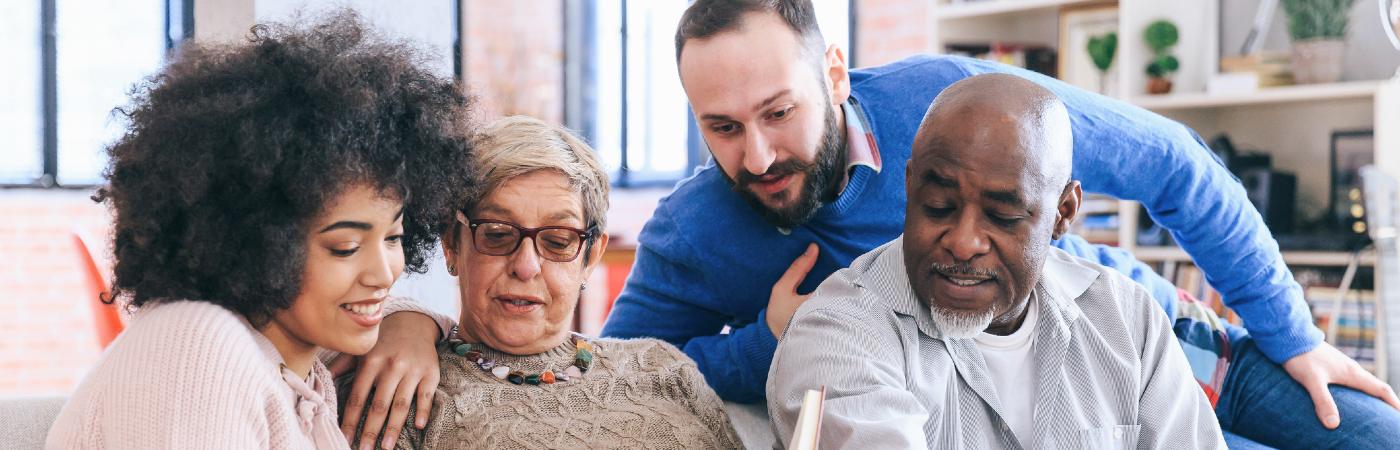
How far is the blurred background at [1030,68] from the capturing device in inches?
148

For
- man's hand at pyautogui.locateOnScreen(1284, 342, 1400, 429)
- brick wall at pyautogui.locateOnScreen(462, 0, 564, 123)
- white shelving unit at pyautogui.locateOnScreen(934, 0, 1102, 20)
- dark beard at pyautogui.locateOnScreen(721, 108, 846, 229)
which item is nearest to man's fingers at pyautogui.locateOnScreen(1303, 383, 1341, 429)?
man's hand at pyautogui.locateOnScreen(1284, 342, 1400, 429)

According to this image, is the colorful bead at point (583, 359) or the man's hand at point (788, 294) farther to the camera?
the man's hand at point (788, 294)

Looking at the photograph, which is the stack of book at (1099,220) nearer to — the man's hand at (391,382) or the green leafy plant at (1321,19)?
the green leafy plant at (1321,19)

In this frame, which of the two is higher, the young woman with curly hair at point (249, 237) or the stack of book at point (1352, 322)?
the young woman with curly hair at point (249, 237)

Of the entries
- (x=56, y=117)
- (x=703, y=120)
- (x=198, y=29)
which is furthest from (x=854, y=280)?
(x=56, y=117)

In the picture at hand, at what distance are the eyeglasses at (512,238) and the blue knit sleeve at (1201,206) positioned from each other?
97 centimetres

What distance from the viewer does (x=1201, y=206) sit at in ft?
6.88

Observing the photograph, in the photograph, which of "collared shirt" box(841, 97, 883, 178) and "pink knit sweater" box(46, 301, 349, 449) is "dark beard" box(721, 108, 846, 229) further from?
"pink knit sweater" box(46, 301, 349, 449)

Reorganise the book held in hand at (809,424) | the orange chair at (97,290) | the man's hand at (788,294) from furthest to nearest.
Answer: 1. the orange chair at (97,290)
2. the man's hand at (788,294)
3. the book held in hand at (809,424)

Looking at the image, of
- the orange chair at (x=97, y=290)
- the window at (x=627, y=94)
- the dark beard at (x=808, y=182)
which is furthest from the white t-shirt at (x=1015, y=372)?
the window at (x=627, y=94)

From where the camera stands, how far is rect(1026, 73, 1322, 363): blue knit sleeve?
2090 mm

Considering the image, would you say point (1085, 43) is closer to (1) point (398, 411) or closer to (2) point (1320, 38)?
(2) point (1320, 38)

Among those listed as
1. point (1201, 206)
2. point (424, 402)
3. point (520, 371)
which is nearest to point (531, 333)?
point (520, 371)

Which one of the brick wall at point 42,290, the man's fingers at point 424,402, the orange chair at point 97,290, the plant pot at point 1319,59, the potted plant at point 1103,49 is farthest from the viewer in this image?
the brick wall at point 42,290
